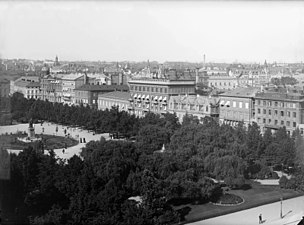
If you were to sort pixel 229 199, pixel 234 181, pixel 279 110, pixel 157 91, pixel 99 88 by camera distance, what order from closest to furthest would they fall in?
pixel 229 199
pixel 234 181
pixel 279 110
pixel 157 91
pixel 99 88

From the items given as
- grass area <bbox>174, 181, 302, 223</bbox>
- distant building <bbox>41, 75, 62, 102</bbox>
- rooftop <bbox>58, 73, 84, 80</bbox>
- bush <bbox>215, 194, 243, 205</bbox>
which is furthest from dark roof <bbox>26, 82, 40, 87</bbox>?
bush <bbox>215, 194, 243, 205</bbox>

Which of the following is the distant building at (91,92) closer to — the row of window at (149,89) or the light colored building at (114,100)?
the light colored building at (114,100)

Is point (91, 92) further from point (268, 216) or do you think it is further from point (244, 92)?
point (268, 216)

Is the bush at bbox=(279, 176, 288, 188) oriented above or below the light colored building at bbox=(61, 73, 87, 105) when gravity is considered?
below

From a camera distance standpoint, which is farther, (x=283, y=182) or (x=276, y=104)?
(x=276, y=104)

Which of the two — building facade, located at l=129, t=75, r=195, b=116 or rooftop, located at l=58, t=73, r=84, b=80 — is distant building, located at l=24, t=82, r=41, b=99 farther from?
building facade, located at l=129, t=75, r=195, b=116

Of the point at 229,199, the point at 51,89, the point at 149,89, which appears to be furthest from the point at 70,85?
the point at 229,199
